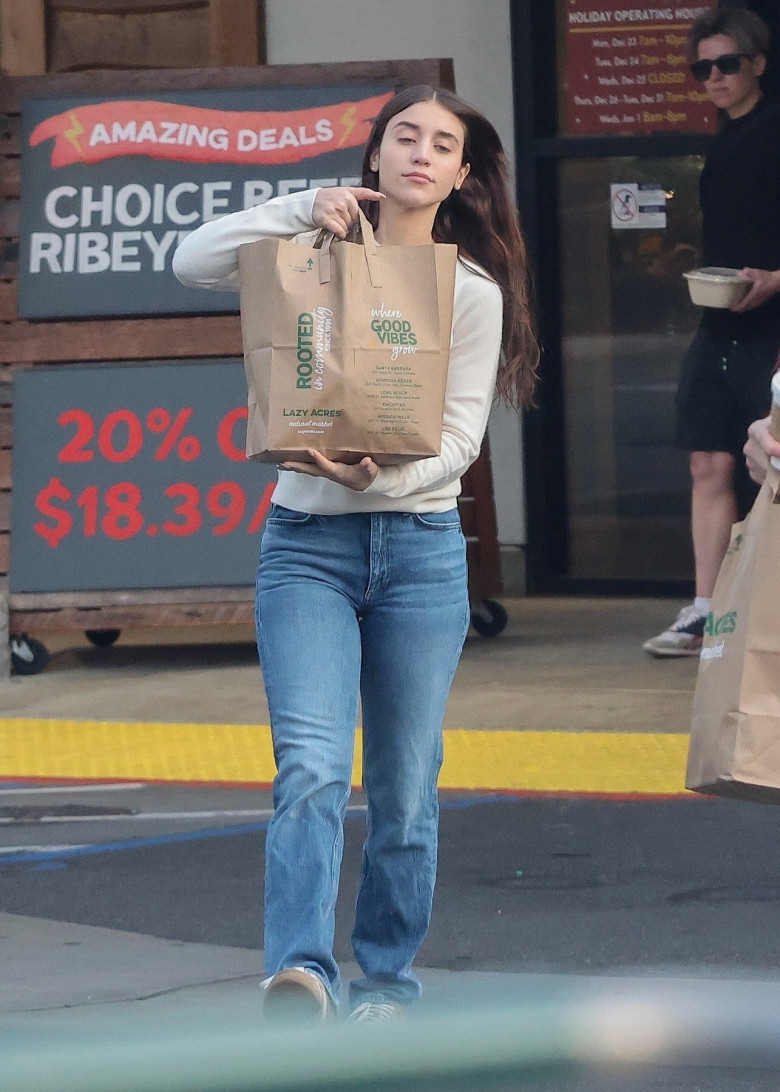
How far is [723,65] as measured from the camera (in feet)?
23.3

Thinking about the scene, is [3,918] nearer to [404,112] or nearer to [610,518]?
[404,112]

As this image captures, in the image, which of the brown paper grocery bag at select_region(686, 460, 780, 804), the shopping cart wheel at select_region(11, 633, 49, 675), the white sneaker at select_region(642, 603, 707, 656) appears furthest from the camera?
the shopping cart wheel at select_region(11, 633, 49, 675)

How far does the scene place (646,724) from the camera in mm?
6402

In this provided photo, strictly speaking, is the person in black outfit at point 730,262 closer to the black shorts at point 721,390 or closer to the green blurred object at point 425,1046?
the black shorts at point 721,390

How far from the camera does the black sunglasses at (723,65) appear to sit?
7078 millimetres

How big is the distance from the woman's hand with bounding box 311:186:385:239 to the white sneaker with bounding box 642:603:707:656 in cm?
460

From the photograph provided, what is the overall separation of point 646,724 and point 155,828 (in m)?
1.87

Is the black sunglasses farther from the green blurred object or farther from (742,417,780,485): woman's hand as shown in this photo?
the green blurred object

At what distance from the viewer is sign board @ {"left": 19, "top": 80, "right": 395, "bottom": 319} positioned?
7.61 m

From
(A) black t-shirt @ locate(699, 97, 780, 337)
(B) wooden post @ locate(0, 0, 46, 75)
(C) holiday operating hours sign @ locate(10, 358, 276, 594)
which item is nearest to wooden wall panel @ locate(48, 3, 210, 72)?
(B) wooden post @ locate(0, 0, 46, 75)

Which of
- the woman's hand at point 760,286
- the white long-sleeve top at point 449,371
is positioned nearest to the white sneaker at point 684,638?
the woman's hand at point 760,286

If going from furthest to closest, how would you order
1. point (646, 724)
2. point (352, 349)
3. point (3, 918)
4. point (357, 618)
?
point (646, 724), point (3, 918), point (357, 618), point (352, 349)

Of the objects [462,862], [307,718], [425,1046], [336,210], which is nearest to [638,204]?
[462,862]

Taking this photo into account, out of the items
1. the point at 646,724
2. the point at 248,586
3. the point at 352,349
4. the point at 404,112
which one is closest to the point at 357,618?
the point at 352,349
